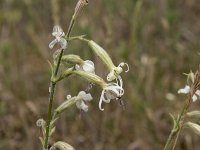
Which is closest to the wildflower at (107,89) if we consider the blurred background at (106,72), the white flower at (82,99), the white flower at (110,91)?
the white flower at (110,91)

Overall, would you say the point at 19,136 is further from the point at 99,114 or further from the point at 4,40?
the point at 4,40

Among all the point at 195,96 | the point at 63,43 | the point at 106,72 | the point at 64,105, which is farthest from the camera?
the point at 106,72

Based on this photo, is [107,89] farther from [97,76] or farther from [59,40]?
[59,40]

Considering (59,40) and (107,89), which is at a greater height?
(59,40)

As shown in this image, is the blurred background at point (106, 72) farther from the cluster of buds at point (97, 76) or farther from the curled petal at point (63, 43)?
the curled petal at point (63, 43)

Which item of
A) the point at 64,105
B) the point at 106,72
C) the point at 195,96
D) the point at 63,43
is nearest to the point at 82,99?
the point at 64,105

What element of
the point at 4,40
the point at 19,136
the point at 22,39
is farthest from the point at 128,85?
the point at 22,39

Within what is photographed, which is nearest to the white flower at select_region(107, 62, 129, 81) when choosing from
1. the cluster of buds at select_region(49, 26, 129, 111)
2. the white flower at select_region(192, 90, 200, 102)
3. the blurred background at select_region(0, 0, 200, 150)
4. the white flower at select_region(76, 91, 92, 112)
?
the cluster of buds at select_region(49, 26, 129, 111)

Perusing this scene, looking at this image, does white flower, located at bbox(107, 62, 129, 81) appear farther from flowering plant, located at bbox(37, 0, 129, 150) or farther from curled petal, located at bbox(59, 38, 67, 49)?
curled petal, located at bbox(59, 38, 67, 49)
